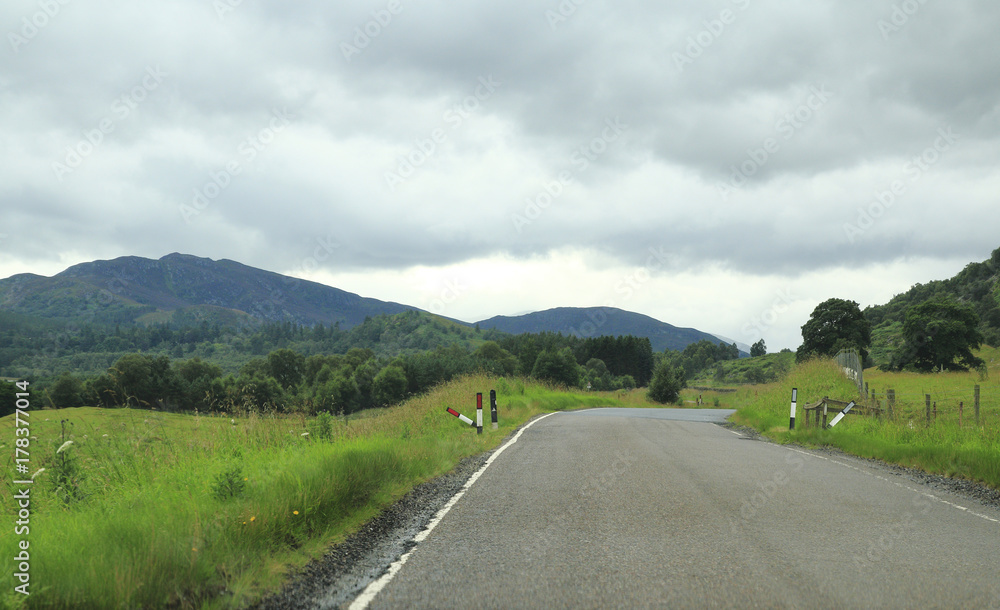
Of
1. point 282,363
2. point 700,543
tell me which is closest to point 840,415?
point 700,543

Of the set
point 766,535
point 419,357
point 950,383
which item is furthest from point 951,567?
point 419,357

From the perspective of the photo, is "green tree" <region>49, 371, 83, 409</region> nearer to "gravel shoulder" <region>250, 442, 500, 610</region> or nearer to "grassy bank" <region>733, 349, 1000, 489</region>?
"gravel shoulder" <region>250, 442, 500, 610</region>

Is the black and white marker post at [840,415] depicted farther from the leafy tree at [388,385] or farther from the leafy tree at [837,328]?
the leafy tree at [388,385]

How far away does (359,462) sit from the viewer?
8.06 metres

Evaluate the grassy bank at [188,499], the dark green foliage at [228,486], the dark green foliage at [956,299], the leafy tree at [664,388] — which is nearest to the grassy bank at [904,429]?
the grassy bank at [188,499]

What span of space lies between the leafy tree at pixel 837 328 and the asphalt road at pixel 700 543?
218 ft

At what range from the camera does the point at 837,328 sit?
229 feet

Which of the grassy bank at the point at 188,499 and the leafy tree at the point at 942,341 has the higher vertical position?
the leafy tree at the point at 942,341

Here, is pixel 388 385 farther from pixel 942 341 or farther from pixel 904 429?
pixel 904 429

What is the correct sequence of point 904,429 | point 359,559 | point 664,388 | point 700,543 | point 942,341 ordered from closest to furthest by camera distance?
point 359,559
point 700,543
point 904,429
point 942,341
point 664,388

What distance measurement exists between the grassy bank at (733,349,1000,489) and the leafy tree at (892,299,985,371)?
2533 centimetres

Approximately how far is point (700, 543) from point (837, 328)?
242ft

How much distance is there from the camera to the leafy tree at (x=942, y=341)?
50688mm

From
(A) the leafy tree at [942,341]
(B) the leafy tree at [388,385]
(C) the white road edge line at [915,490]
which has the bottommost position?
(B) the leafy tree at [388,385]
